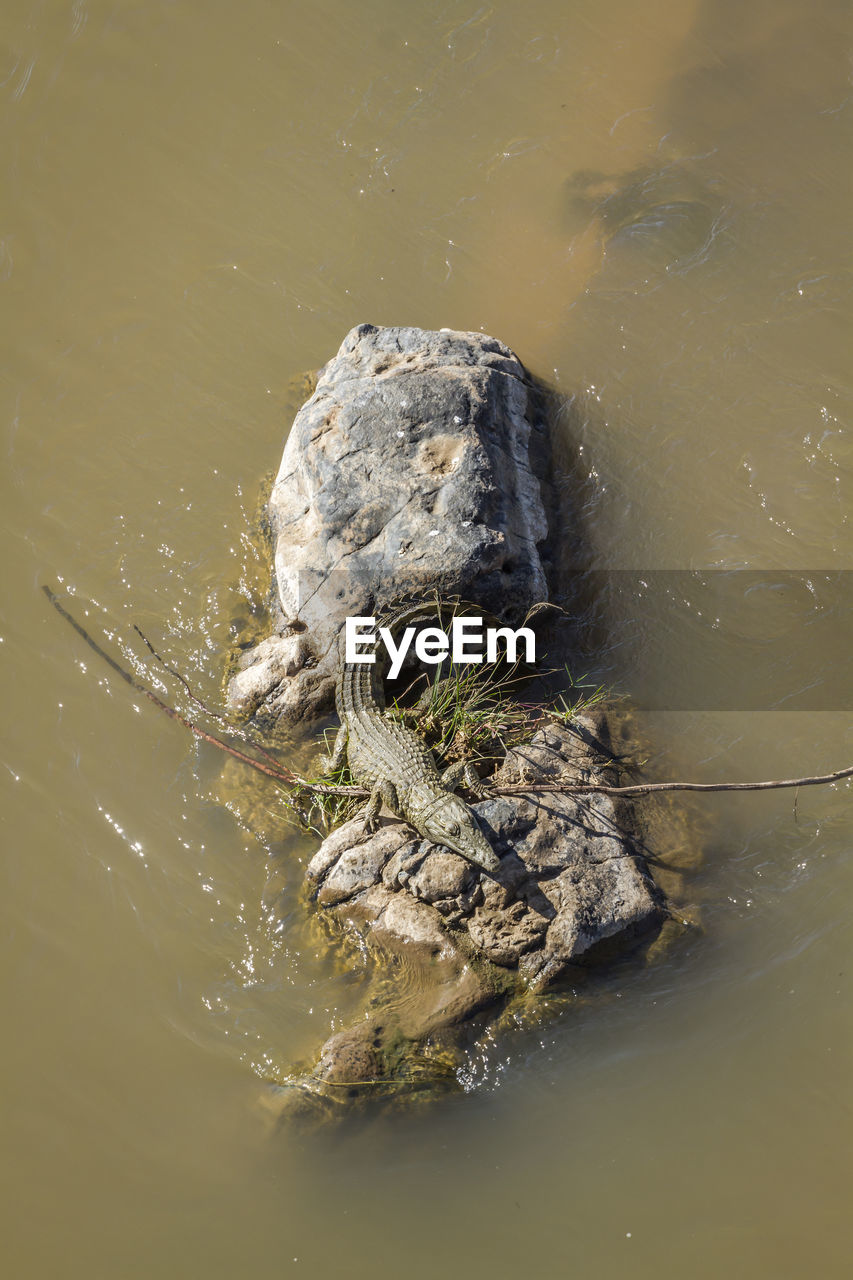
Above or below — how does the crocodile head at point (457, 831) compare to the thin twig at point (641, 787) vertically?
above

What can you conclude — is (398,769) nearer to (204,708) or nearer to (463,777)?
(463,777)

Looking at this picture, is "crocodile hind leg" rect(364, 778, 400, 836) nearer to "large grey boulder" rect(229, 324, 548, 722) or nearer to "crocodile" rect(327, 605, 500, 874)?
"crocodile" rect(327, 605, 500, 874)

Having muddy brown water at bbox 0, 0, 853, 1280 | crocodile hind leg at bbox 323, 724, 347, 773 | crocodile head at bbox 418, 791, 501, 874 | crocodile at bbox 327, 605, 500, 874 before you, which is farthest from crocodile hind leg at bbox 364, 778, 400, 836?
muddy brown water at bbox 0, 0, 853, 1280

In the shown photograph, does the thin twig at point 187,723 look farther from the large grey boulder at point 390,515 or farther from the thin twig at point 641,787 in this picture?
the thin twig at point 641,787

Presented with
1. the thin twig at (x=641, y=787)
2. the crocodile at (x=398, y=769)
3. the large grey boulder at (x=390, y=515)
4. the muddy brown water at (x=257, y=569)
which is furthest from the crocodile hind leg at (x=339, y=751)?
the thin twig at (x=641, y=787)

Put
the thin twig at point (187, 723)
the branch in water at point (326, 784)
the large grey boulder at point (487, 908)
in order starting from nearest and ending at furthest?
the large grey boulder at point (487, 908) < the branch in water at point (326, 784) < the thin twig at point (187, 723)
